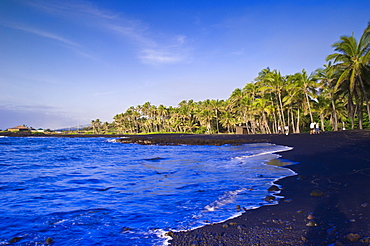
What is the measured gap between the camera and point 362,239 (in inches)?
130

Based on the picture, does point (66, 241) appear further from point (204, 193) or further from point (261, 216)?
point (204, 193)

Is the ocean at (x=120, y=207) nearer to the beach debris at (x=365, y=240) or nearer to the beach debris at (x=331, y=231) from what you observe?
the beach debris at (x=331, y=231)

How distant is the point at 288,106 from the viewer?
5094cm

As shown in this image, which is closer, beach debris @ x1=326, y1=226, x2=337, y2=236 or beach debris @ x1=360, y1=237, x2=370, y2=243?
beach debris @ x1=360, y1=237, x2=370, y2=243

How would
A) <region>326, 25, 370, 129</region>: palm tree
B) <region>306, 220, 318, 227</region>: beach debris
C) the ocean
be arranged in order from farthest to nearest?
1. <region>326, 25, 370, 129</region>: palm tree
2. the ocean
3. <region>306, 220, 318, 227</region>: beach debris

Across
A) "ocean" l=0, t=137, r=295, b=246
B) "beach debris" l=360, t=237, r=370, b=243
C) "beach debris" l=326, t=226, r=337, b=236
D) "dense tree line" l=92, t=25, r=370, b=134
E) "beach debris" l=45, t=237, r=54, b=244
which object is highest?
"dense tree line" l=92, t=25, r=370, b=134

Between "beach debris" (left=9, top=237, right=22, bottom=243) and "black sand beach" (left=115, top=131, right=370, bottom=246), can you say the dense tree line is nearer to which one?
"black sand beach" (left=115, top=131, right=370, bottom=246)

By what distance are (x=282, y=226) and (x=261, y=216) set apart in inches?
27.5

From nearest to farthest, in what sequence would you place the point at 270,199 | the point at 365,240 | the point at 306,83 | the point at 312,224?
the point at 365,240
the point at 312,224
the point at 270,199
the point at 306,83

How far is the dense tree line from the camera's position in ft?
97.1

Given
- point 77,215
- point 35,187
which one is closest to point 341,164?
point 77,215

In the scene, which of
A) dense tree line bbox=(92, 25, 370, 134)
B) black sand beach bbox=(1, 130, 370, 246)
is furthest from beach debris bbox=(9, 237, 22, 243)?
dense tree line bbox=(92, 25, 370, 134)

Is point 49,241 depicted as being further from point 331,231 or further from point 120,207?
point 331,231

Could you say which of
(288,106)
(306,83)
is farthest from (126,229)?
(288,106)
